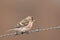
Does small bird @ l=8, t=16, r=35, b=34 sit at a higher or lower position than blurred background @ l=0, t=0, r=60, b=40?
lower

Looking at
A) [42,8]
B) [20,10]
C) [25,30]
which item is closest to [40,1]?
[42,8]

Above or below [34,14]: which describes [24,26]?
below

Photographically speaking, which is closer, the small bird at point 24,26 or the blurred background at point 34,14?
the small bird at point 24,26

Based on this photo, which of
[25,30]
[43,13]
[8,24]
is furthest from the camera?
[43,13]

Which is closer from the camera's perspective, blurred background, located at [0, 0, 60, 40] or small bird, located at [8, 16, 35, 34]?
small bird, located at [8, 16, 35, 34]

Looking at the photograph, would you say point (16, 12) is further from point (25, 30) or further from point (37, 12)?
point (25, 30)

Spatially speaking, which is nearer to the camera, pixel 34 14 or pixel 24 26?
pixel 24 26

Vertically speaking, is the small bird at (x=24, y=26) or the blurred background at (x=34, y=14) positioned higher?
the blurred background at (x=34, y=14)

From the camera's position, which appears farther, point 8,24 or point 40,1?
point 40,1
